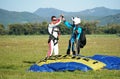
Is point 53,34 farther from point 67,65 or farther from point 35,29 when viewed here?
point 35,29

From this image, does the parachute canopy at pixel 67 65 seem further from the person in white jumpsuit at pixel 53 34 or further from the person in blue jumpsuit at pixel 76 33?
the person in white jumpsuit at pixel 53 34

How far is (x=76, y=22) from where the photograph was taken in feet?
45.8

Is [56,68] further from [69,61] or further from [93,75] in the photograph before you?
[93,75]

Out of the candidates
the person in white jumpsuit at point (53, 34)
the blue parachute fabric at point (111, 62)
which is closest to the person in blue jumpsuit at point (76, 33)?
the person in white jumpsuit at point (53, 34)

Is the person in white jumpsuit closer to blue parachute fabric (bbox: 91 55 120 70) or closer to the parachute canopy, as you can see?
blue parachute fabric (bbox: 91 55 120 70)

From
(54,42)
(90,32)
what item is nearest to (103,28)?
(90,32)

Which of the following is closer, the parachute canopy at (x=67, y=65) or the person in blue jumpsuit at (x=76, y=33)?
the parachute canopy at (x=67, y=65)

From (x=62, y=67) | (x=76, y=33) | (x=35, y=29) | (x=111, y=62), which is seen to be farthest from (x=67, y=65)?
(x=35, y=29)

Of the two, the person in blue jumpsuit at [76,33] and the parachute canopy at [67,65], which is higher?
the person in blue jumpsuit at [76,33]

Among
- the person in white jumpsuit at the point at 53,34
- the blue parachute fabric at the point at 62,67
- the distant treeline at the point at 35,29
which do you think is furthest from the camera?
the distant treeline at the point at 35,29

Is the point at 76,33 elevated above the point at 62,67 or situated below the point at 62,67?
above

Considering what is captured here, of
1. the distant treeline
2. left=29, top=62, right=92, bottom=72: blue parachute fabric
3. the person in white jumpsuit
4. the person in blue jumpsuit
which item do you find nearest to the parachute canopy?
left=29, top=62, right=92, bottom=72: blue parachute fabric

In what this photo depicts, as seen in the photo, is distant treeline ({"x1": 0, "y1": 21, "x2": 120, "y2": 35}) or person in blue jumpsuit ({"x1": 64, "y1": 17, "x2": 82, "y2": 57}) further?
distant treeline ({"x1": 0, "y1": 21, "x2": 120, "y2": 35})

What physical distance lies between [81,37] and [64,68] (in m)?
2.75
